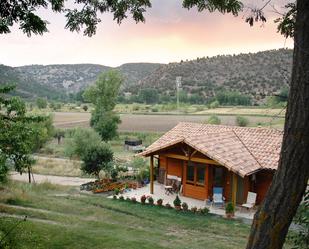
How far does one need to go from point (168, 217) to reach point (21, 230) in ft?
28.5

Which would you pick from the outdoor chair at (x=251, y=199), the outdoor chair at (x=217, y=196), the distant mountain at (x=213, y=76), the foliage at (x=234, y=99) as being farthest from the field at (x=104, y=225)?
the foliage at (x=234, y=99)

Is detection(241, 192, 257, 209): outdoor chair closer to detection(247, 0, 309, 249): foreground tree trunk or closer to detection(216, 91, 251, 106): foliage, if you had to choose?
detection(247, 0, 309, 249): foreground tree trunk

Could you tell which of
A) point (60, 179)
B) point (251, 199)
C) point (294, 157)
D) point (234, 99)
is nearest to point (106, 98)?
point (60, 179)

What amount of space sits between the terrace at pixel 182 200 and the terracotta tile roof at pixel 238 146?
7.28 feet

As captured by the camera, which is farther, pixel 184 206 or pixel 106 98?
pixel 106 98

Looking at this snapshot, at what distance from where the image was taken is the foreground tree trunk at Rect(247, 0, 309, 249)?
4.75 metres

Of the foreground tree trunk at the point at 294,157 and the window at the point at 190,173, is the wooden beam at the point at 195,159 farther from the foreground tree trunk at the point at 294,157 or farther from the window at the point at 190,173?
the foreground tree trunk at the point at 294,157

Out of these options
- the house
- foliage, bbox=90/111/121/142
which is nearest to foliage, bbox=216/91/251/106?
foliage, bbox=90/111/121/142

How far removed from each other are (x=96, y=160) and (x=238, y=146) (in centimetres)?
1043

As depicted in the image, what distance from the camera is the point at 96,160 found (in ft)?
92.6

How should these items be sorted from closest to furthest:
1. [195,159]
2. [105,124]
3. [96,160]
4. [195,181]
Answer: [195,159] → [195,181] → [96,160] → [105,124]

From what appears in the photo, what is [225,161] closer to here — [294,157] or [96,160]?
[96,160]

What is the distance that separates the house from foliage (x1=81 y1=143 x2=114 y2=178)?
5.08 metres

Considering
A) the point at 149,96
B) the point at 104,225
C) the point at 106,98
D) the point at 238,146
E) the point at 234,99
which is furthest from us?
the point at 149,96
